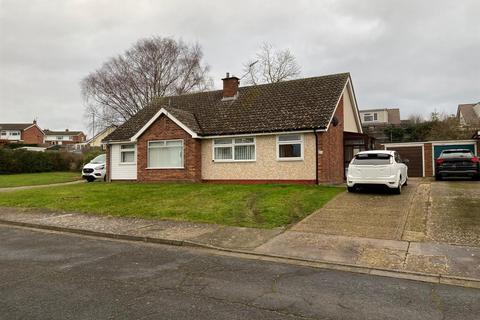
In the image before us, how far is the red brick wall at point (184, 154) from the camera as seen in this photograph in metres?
20.2

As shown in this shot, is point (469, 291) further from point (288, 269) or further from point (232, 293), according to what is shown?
point (232, 293)

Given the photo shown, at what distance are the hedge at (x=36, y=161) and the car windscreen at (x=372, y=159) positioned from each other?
3311 cm

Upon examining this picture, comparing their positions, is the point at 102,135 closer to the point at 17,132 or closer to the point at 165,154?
the point at 17,132

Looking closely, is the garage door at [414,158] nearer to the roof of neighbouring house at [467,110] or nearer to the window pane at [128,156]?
the window pane at [128,156]

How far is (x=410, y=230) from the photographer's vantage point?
30.1ft

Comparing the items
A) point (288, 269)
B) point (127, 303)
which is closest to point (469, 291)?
point (288, 269)

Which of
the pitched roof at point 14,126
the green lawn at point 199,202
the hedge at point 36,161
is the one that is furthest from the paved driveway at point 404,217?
the pitched roof at point 14,126

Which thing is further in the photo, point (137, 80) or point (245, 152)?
point (137, 80)

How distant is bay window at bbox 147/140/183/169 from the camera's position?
20828 millimetres

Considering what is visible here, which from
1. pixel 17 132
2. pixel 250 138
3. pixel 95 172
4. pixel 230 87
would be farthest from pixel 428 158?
pixel 17 132

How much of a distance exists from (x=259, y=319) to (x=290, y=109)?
15.9 m

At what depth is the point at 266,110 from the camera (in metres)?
20.3

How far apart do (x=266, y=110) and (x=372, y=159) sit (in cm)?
732

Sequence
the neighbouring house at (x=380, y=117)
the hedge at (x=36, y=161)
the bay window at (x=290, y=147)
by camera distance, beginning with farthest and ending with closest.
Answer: the neighbouring house at (x=380, y=117)
the hedge at (x=36, y=161)
the bay window at (x=290, y=147)
